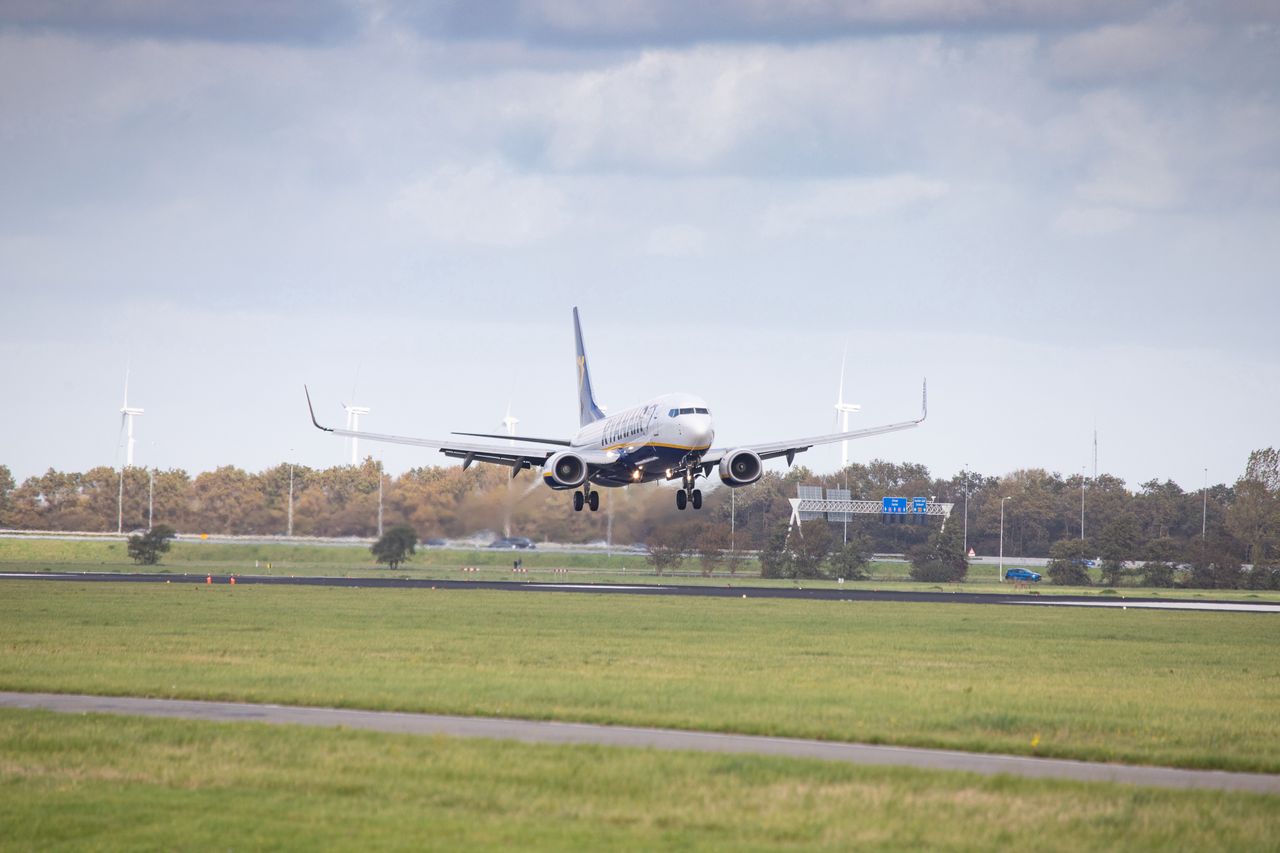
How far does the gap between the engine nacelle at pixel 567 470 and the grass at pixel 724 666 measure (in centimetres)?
735

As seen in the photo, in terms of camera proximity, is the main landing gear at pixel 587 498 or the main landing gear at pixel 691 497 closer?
the main landing gear at pixel 691 497

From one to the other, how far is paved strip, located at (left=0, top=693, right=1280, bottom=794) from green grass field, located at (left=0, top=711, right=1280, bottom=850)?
95 centimetres

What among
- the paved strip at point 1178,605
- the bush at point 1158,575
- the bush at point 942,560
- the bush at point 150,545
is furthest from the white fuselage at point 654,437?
the bush at point 1158,575

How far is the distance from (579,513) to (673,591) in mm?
17872

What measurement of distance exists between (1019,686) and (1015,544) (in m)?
163

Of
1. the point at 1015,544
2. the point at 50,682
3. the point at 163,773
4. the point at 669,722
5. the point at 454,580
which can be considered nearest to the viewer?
the point at 163,773

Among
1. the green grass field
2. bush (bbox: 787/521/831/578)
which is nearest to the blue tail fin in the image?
bush (bbox: 787/521/831/578)

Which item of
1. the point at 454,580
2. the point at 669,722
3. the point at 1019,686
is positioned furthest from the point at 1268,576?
the point at 669,722

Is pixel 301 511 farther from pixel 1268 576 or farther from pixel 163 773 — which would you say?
pixel 163 773

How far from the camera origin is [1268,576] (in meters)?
112

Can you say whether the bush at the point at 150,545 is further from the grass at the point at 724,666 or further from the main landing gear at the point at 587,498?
the main landing gear at the point at 587,498

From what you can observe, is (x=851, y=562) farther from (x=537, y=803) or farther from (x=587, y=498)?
(x=537, y=803)

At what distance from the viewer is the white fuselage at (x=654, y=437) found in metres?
59.6

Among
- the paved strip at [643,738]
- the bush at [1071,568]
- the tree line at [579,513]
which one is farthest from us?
the bush at [1071,568]
